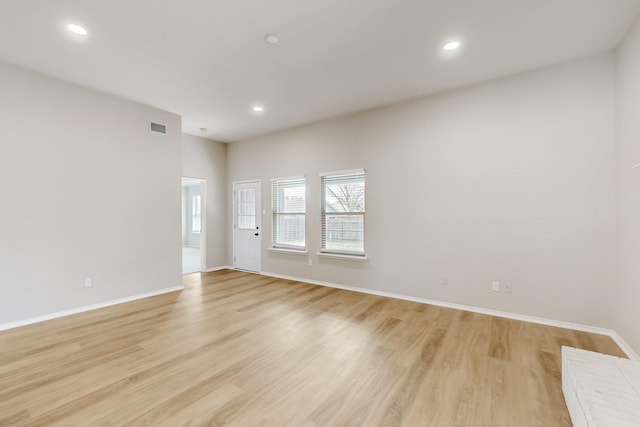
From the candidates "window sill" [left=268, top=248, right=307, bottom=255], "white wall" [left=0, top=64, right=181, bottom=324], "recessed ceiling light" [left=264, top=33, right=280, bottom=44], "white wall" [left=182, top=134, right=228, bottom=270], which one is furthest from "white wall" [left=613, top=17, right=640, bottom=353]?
"white wall" [left=182, top=134, right=228, bottom=270]

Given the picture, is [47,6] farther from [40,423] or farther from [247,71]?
[40,423]

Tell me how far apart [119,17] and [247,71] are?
1.32 meters

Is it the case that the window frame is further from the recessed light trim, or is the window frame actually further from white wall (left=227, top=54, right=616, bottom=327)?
the recessed light trim

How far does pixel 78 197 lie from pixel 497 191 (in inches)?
225

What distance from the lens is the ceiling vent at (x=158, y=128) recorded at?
459 cm

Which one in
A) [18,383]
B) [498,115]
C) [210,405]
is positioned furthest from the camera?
[498,115]

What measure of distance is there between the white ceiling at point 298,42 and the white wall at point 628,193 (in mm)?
342

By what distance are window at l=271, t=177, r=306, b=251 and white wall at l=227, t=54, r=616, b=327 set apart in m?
1.02

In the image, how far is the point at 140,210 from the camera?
4.42 meters

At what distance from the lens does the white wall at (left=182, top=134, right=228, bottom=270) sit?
6.12 meters

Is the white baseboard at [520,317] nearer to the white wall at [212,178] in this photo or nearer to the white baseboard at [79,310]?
the white baseboard at [79,310]

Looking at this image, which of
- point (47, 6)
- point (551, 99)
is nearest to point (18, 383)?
point (47, 6)

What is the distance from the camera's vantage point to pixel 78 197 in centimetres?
377

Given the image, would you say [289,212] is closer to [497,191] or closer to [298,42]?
[298,42]
